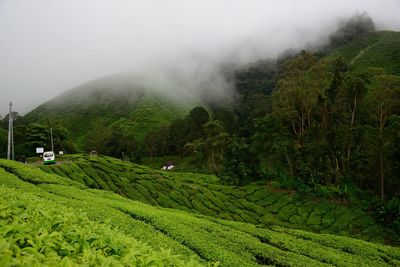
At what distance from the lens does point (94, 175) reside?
127 feet

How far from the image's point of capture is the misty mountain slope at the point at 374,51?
13062 centimetres

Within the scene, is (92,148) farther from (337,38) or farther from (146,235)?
(337,38)

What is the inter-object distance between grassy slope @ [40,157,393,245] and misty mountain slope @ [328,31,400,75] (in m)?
88.7

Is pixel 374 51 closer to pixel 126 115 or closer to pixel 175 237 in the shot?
pixel 126 115

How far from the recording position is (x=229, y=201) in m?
41.2

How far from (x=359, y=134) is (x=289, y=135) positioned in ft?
32.6

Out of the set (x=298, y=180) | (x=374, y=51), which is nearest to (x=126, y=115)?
(x=374, y=51)

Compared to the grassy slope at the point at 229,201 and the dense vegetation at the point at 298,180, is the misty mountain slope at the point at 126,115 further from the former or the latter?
the grassy slope at the point at 229,201

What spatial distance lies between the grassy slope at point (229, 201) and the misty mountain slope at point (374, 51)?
291 feet

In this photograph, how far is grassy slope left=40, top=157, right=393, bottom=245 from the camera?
117 ft

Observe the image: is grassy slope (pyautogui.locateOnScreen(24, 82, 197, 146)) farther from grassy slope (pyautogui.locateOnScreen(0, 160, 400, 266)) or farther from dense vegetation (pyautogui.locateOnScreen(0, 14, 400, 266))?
grassy slope (pyautogui.locateOnScreen(0, 160, 400, 266))

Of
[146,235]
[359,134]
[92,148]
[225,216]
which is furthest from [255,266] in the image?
[92,148]

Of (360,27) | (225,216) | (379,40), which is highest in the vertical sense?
(360,27)

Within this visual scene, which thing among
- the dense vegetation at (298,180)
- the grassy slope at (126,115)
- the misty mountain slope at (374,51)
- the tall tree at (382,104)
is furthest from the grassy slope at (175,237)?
the grassy slope at (126,115)
